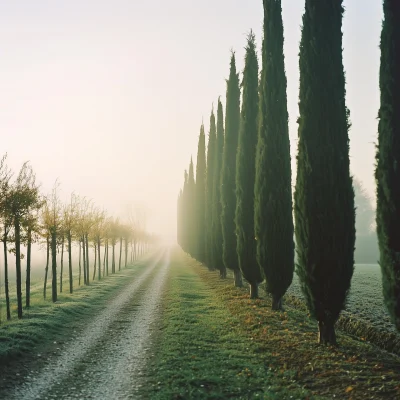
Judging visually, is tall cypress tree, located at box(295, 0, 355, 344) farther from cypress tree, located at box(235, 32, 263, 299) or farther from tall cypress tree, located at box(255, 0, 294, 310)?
cypress tree, located at box(235, 32, 263, 299)

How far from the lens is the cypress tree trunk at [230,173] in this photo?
21.3m

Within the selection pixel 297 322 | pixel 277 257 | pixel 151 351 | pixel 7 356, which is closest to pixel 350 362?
pixel 297 322

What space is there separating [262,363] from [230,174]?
49.5 ft

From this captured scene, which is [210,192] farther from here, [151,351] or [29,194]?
[151,351]

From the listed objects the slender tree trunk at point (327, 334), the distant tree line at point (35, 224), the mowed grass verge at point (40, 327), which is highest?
the distant tree line at point (35, 224)

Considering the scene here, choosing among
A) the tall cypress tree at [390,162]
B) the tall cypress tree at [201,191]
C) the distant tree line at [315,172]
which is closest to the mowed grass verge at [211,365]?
the distant tree line at [315,172]

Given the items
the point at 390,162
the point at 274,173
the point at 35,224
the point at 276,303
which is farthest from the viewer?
the point at 35,224

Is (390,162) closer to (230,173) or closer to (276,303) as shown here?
(276,303)

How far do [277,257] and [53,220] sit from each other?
496 inches

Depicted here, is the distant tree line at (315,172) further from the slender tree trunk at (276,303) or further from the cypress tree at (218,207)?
the cypress tree at (218,207)

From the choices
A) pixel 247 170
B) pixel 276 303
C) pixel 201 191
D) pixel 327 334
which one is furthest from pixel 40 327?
pixel 201 191

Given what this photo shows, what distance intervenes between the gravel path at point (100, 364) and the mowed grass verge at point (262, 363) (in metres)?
0.53

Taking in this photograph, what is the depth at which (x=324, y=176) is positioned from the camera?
9516 mm

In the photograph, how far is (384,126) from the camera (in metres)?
7.40
